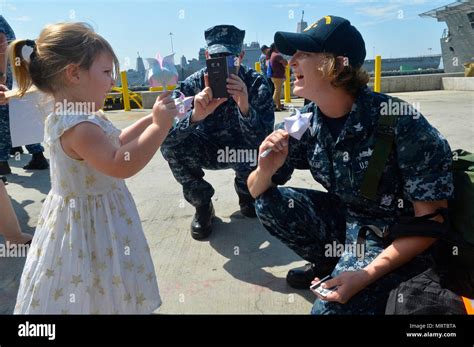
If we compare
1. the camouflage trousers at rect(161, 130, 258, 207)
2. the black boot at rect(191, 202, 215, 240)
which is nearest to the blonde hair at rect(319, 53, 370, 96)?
the camouflage trousers at rect(161, 130, 258, 207)

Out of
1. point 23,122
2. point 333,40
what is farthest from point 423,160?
point 23,122

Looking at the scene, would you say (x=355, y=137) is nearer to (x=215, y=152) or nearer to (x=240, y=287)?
(x=240, y=287)

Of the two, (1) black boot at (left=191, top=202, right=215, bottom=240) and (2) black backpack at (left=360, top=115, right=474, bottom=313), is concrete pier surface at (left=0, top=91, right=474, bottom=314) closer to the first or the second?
(1) black boot at (left=191, top=202, right=215, bottom=240)

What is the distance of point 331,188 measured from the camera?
206 cm

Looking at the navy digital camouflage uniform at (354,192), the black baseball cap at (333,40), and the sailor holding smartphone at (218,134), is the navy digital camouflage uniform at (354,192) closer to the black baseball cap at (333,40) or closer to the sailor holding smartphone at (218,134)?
the black baseball cap at (333,40)

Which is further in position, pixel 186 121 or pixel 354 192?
pixel 186 121

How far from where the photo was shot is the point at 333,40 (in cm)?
174

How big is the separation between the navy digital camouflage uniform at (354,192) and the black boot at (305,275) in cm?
5

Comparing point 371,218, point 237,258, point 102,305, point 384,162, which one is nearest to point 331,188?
point 371,218

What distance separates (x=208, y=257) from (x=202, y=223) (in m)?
0.38

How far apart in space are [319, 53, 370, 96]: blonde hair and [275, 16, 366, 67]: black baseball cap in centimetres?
3

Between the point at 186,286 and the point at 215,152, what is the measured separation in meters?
1.17

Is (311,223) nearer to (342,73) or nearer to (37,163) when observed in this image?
(342,73)

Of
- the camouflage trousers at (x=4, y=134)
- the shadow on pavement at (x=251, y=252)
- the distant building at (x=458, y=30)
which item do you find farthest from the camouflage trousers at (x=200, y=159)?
the distant building at (x=458, y=30)
